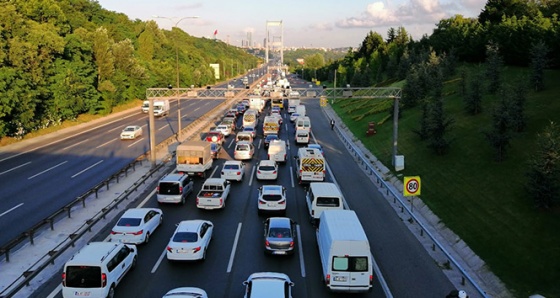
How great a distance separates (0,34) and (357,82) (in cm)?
6745

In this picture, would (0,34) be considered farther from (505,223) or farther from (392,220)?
(505,223)

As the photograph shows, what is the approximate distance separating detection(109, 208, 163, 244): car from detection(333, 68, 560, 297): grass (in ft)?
51.1

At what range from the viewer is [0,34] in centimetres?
4809

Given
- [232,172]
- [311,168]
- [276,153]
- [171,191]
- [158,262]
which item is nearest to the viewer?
[158,262]

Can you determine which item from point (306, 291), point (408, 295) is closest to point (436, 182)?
point (408, 295)

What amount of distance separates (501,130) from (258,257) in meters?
17.8

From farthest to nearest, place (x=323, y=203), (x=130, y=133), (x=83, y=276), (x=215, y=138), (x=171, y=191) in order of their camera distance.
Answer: (x=130, y=133) → (x=215, y=138) → (x=171, y=191) → (x=323, y=203) → (x=83, y=276)

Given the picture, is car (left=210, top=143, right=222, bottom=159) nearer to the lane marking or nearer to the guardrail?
the guardrail

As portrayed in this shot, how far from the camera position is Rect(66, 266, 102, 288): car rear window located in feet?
50.5

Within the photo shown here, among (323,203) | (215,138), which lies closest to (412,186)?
(323,203)

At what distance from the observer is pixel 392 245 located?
21.7 metres

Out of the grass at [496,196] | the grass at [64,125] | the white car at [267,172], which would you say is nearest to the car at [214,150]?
the white car at [267,172]

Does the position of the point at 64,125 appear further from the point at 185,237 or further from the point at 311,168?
the point at 185,237

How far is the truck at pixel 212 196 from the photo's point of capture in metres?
26.3
